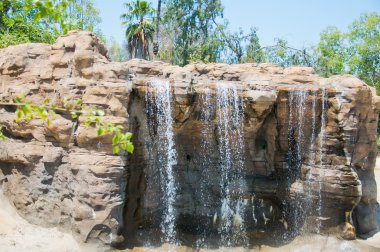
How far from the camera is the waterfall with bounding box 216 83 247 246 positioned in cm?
1220

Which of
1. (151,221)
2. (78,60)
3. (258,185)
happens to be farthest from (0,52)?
(258,185)

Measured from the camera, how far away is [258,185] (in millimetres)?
13469

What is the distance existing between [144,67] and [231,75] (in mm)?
2864

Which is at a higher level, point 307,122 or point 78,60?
point 78,60

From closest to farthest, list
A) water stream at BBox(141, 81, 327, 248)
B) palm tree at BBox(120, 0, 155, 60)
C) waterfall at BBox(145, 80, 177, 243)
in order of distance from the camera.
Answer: waterfall at BBox(145, 80, 177, 243)
water stream at BBox(141, 81, 327, 248)
palm tree at BBox(120, 0, 155, 60)

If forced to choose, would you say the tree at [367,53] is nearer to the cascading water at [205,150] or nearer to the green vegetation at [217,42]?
the green vegetation at [217,42]

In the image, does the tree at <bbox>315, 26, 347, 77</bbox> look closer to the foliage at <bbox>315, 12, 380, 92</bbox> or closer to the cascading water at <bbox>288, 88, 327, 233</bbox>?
the foliage at <bbox>315, 12, 380, 92</bbox>

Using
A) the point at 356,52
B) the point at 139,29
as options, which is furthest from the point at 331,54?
the point at 139,29

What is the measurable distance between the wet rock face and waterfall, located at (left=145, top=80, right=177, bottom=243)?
3cm

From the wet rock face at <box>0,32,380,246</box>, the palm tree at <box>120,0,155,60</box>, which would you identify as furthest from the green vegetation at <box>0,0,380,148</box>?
the wet rock face at <box>0,32,380,246</box>

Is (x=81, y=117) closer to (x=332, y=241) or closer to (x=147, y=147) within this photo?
(x=147, y=147)

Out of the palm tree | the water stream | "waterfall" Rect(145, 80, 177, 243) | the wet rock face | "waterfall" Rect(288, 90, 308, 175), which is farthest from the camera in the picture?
the palm tree

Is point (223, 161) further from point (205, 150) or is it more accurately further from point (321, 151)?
point (321, 151)

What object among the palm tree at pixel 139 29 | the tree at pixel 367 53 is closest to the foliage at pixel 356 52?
the tree at pixel 367 53
